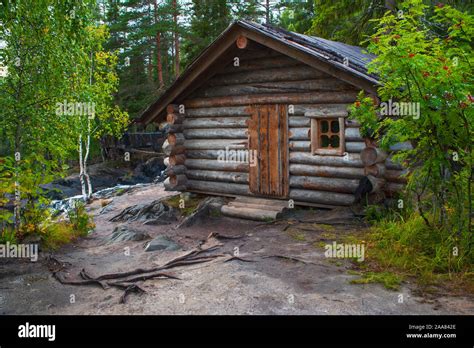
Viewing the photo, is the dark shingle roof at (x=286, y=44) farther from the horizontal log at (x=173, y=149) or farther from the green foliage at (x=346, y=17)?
the green foliage at (x=346, y=17)

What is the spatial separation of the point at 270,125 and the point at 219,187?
7.79 feet

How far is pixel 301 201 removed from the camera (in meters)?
10.8

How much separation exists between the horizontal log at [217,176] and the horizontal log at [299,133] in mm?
1697

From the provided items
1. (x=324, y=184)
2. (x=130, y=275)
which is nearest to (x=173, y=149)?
(x=324, y=184)

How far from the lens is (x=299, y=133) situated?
10.7 m

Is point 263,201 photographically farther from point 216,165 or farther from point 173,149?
point 173,149

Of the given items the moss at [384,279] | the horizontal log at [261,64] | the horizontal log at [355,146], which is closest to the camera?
the moss at [384,279]

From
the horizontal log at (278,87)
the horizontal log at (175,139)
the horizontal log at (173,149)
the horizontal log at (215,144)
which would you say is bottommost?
the horizontal log at (173,149)

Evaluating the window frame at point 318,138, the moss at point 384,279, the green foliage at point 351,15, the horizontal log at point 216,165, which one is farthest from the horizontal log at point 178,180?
the green foliage at point 351,15

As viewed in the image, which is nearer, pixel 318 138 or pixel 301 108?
pixel 301 108

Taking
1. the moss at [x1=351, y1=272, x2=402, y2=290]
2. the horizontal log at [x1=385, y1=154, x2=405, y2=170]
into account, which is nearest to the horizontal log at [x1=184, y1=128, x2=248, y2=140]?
the horizontal log at [x1=385, y1=154, x2=405, y2=170]

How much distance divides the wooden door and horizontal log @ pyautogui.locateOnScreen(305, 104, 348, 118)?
30.5 inches

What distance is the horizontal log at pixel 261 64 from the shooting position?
10695 millimetres
